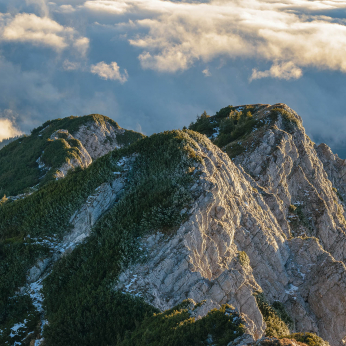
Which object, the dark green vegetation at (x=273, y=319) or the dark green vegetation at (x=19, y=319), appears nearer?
the dark green vegetation at (x=19, y=319)

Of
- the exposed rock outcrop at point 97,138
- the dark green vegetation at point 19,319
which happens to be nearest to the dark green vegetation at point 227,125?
the exposed rock outcrop at point 97,138

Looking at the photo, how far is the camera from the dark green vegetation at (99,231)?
25797mm

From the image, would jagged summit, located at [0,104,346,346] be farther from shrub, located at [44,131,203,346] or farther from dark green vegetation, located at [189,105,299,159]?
dark green vegetation, located at [189,105,299,159]

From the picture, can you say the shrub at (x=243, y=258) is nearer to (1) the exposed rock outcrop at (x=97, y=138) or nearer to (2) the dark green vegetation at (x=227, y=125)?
(2) the dark green vegetation at (x=227, y=125)

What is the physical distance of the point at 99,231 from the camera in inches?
1300

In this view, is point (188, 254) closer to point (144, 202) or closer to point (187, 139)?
point (144, 202)

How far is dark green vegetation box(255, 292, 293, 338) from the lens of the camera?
2964cm

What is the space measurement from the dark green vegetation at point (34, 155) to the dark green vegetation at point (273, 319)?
51193 mm

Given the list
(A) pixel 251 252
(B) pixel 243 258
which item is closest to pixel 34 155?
(A) pixel 251 252

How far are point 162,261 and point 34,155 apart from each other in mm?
69781

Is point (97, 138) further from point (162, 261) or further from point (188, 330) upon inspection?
point (188, 330)

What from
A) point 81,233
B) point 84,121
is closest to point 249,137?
point 81,233

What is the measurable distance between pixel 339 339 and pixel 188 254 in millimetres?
20337

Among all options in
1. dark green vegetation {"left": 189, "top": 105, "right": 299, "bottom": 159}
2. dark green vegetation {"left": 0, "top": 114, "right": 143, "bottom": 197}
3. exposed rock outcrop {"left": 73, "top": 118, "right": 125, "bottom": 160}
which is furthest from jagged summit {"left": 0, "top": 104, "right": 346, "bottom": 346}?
exposed rock outcrop {"left": 73, "top": 118, "right": 125, "bottom": 160}
